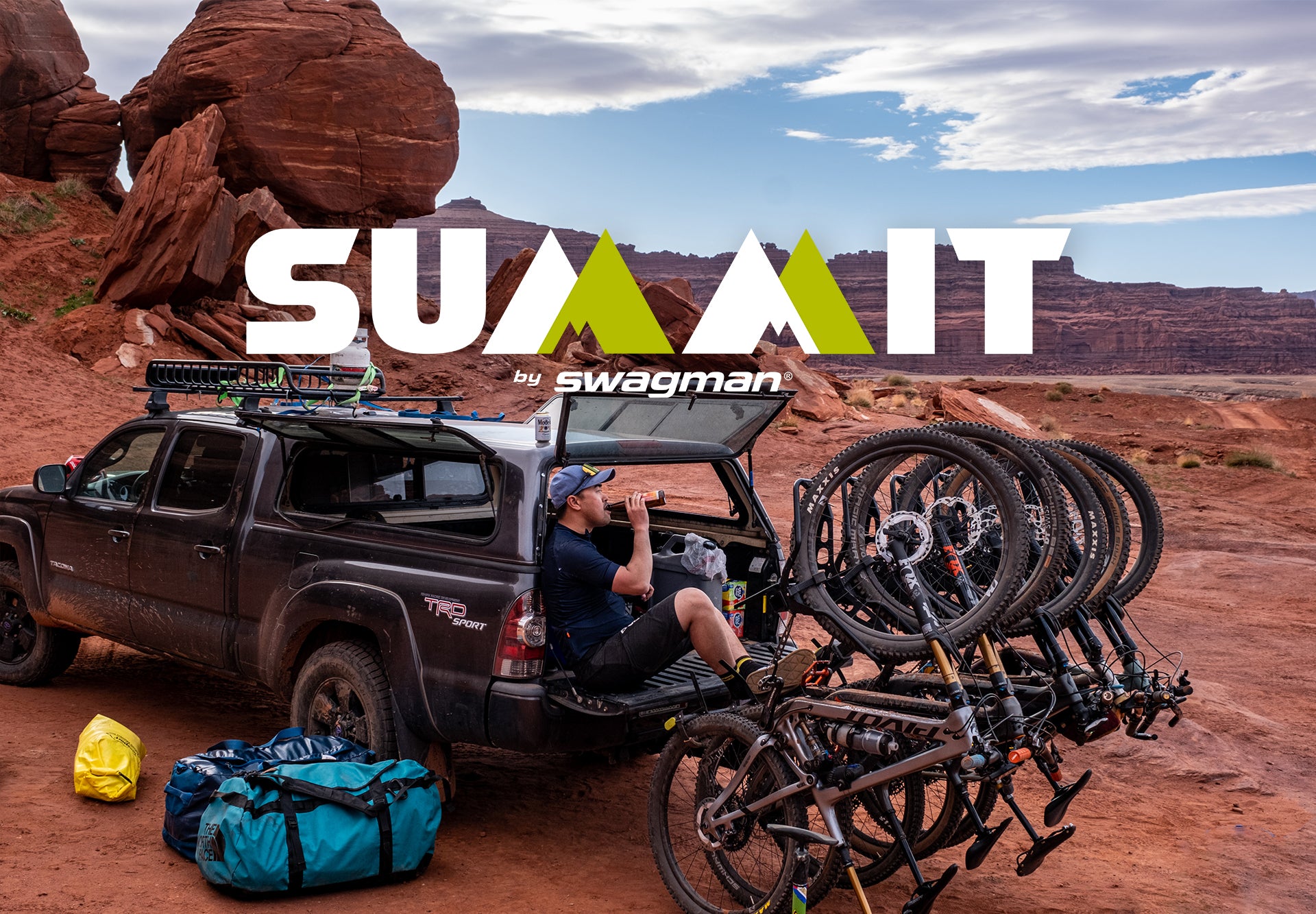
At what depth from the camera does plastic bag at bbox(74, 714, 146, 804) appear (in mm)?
5621

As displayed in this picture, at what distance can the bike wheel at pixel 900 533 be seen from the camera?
4.45 metres

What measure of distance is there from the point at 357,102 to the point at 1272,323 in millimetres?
133333

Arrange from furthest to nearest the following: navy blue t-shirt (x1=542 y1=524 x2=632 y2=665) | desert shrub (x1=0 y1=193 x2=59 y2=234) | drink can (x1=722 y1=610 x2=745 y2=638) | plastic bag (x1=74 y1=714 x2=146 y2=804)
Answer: desert shrub (x1=0 y1=193 x2=59 y2=234) < drink can (x1=722 y1=610 x2=745 y2=638) < plastic bag (x1=74 y1=714 x2=146 y2=804) < navy blue t-shirt (x1=542 y1=524 x2=632 y2=665)

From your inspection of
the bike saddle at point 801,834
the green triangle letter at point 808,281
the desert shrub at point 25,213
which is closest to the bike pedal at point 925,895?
the bike saddle at point 801,834

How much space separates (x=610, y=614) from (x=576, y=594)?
205 millimetres

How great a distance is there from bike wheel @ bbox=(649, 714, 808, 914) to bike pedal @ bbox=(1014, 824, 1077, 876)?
88 cm

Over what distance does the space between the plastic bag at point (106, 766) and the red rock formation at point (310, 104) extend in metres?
35.3

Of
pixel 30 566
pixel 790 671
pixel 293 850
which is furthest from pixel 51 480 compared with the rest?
pixel 790 671

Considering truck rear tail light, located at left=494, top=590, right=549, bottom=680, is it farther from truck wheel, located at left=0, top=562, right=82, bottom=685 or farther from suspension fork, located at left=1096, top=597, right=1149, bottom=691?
truck wheel, located at left=0, top=562, right=82, bottom=685

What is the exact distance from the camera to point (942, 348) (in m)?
133

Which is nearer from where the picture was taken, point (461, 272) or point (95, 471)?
point (95, 471)

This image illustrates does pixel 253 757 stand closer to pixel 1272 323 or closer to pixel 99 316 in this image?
pixel 99 316

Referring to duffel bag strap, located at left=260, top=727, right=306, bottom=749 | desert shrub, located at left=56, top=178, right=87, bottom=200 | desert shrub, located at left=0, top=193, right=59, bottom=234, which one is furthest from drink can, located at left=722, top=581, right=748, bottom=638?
desert shrub, located at left=56, top=178, right=87, bottom=200

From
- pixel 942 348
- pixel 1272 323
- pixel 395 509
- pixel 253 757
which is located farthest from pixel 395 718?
pixel 1272 323
